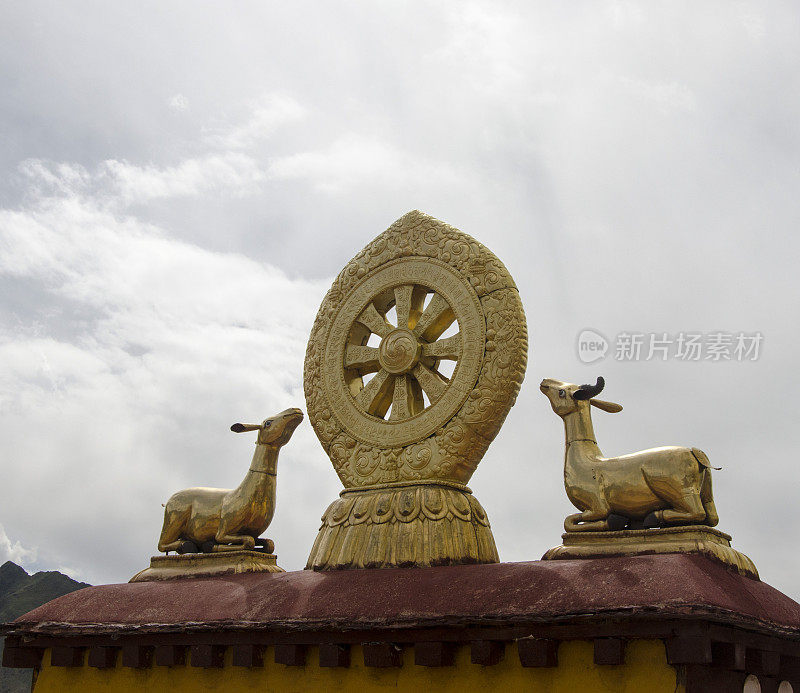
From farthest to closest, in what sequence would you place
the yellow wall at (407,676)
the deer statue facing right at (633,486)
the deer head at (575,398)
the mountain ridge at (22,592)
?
the mountain ridge at (22,592) → the deer head at (575,398) → the deer statue facing right at (633,486) → the yellow wall at (407,676)

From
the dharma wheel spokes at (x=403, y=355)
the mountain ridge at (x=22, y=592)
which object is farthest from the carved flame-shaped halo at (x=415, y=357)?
the mountain ridge at (x=22, y=592)

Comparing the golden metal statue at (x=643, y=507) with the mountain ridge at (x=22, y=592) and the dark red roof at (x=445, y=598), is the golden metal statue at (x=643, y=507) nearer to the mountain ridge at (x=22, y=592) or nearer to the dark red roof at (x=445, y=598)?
the dark red roof at (x=445, y=598)

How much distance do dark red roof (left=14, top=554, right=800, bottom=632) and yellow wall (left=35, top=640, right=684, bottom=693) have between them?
0.33 meters

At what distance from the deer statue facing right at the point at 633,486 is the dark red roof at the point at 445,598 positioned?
499 millimetres

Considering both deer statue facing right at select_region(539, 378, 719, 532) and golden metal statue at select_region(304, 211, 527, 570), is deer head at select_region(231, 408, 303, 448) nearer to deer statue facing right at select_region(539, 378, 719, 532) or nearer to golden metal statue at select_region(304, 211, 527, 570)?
golden metal statue at select_region(304, 211, 527, 570)

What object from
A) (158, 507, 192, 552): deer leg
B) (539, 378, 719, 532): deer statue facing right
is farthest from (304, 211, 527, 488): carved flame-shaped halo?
(158, 507, 192, 552): deer leg

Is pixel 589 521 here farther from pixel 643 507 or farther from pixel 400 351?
pixel 400 351

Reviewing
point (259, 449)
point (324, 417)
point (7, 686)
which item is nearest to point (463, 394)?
point (324, 417)

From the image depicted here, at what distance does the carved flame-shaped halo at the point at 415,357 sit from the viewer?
7.48m

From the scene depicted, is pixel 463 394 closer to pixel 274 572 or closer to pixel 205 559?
pixel 274 572

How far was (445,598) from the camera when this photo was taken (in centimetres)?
612

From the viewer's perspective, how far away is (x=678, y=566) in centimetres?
560

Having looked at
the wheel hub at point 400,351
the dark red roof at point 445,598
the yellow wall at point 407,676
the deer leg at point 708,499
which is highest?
the wheel hub at point 400,351

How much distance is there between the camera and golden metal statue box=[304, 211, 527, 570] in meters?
7.23
